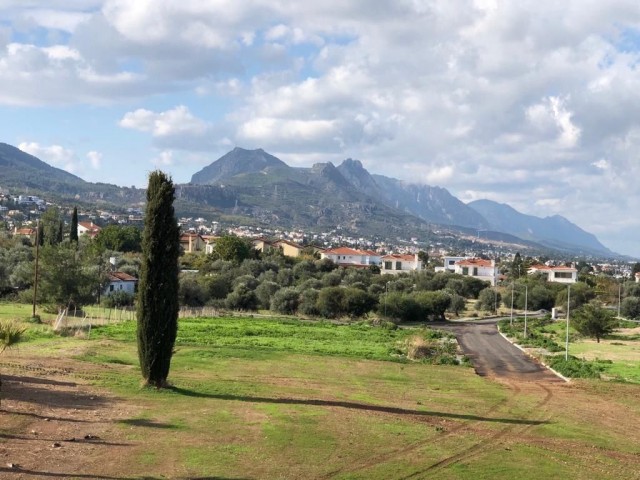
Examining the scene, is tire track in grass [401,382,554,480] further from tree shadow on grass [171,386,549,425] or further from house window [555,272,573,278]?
house window [555,272,573,278]

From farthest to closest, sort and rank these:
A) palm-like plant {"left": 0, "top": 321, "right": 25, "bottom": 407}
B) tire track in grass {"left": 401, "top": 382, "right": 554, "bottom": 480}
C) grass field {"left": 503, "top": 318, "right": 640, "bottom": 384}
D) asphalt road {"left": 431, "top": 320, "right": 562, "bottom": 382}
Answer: grass field {"left": 503, "top": 318, "right": 640, "bottom": 384} → asphalt road {"left": 431, "top": 320, "right": 562, "bottom": 382} → palm-like plant {"left": 0, "top": 321, "right": 25, "bottom": 407} → tire track in grass {"left": 401, "top": 382, "right": 554, "bottom": 480}

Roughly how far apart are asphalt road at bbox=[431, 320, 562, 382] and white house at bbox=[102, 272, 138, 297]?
33.3 m

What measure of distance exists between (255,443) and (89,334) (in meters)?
23.9

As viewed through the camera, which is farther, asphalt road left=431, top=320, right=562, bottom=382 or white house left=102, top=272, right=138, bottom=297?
white house left=102, top=272, right=138, bottom=297

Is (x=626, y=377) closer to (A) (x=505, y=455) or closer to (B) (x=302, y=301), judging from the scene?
(A) (x=505, y=455)

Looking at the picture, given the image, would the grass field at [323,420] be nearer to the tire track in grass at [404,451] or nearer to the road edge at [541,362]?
the tire track in grass at [404,451]

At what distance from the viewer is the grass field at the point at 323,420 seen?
15742 millimetres

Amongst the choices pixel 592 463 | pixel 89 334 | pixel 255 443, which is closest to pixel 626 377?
pixel 592 463

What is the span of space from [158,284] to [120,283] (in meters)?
51.9

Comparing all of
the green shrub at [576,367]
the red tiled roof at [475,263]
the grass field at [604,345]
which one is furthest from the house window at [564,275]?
the green shrub at [576,367]

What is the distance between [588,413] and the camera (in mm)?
24984

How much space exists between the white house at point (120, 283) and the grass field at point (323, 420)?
3566cm

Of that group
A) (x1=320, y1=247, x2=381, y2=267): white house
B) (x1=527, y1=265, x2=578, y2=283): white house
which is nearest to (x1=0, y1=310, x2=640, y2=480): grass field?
(x1=527, y1=265, x2=578, y2=283): white house

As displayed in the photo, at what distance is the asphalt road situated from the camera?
3622 centimetres
